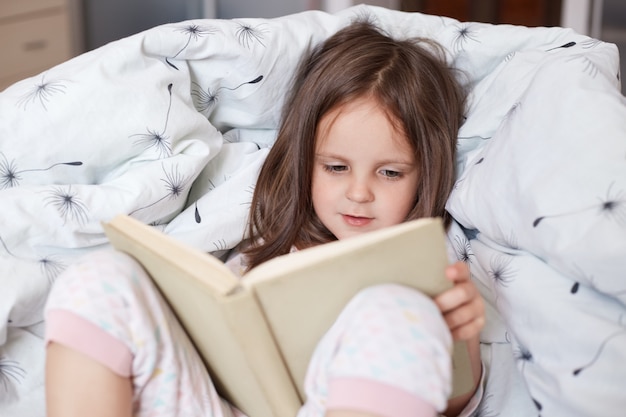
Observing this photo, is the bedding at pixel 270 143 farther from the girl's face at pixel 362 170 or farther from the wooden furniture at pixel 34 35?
the wooden furniture at pixel 34 35

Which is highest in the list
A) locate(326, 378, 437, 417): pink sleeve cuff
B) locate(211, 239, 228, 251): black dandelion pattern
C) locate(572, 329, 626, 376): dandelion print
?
locate(326, 378, 437, 417): pink sleeve cuff

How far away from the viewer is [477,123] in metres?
1.00

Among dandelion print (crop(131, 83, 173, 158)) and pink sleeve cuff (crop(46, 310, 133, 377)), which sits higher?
dandelion print (crop(131, 83, 173, 158))

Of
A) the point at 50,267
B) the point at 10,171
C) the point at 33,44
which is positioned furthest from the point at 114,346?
the point at 33,44

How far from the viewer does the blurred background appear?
73.8 inches

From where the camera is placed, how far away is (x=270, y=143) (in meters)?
1.12

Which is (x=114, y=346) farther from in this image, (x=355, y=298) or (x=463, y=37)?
(x=463, y=37)

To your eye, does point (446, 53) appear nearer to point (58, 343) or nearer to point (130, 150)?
point (130, 150)

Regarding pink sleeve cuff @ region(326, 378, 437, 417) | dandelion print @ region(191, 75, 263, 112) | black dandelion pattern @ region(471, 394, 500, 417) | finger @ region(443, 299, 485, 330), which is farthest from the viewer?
dandelion print @ region(191, 75, 263, 112)

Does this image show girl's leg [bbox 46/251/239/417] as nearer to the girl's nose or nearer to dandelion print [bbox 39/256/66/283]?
dandelion print [bbox 39/256/66/283]

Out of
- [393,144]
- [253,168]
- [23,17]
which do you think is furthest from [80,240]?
[23,17]

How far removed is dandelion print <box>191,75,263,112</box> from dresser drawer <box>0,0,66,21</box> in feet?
3.65

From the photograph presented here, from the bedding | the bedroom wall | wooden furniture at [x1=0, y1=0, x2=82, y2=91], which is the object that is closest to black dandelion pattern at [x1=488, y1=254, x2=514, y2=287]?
the bedding

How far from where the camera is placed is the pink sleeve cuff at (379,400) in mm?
581
